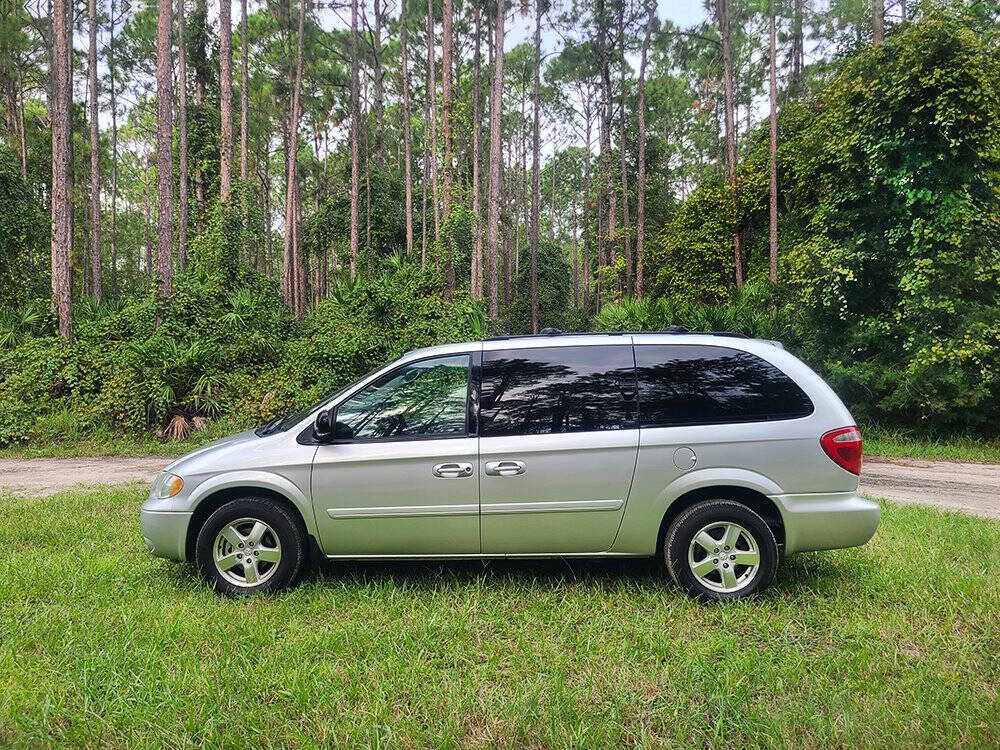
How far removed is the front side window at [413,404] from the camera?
4.18 m

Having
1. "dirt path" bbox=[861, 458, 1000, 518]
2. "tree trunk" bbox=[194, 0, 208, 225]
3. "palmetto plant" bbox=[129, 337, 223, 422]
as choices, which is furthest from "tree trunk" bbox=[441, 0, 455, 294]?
"tree trunk" bbox=[194, 0, 208, 225]

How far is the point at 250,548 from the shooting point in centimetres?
413

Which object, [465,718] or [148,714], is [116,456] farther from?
[465,718]

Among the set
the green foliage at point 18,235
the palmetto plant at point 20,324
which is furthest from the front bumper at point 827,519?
the green foliage at point 18,235

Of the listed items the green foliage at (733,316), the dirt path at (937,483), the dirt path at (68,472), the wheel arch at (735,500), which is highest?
the green foliage at (733,316)

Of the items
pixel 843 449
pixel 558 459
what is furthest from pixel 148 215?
pixel 843 449

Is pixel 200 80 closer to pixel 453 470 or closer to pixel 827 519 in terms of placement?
pixel 453 470

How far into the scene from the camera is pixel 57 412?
11.8m

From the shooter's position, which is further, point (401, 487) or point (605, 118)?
point (605, 118)

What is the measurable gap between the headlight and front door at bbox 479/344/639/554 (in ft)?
6.91

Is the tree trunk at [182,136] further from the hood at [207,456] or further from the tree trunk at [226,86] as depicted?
the hood at [207,456]

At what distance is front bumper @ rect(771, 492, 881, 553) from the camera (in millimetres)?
3883

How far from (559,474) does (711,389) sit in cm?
119

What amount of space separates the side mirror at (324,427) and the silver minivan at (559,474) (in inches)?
0.4
